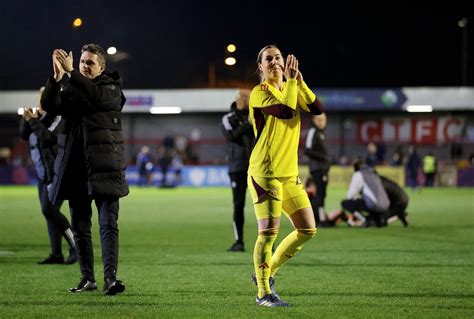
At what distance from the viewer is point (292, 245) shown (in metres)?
7.81

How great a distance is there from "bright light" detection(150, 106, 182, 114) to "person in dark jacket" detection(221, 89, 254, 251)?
39.3m

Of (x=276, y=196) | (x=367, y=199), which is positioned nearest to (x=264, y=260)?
(x=276, y=196)

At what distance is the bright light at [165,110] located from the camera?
51750mm

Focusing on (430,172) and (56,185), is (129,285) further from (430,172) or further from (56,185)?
(430,172)

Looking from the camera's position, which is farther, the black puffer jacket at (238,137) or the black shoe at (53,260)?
the black puffer jacket at (238,137)

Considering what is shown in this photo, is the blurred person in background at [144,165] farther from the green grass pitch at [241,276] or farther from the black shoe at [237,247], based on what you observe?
the black shoe at [237,247]

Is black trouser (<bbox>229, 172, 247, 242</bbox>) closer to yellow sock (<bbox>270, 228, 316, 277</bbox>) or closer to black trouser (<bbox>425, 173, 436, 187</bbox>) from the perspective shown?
yellow sock (<bbox>270, 228, 316, 277</bbox>)

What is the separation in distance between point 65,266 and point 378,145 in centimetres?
3889

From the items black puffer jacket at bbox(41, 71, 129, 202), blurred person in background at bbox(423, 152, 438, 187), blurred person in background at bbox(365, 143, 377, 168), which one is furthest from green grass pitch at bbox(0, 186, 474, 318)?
blurred person in background at bbox(423, 152, 438, 187)

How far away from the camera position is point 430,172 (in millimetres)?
40469

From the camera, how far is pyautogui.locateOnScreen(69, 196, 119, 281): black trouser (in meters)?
8.10

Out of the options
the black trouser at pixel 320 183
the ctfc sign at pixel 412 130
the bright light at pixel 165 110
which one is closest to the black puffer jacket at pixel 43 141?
the black trouser at pixel 320 183

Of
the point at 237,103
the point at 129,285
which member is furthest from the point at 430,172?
the point at 129,285

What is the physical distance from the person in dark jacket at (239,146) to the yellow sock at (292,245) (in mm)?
4408
